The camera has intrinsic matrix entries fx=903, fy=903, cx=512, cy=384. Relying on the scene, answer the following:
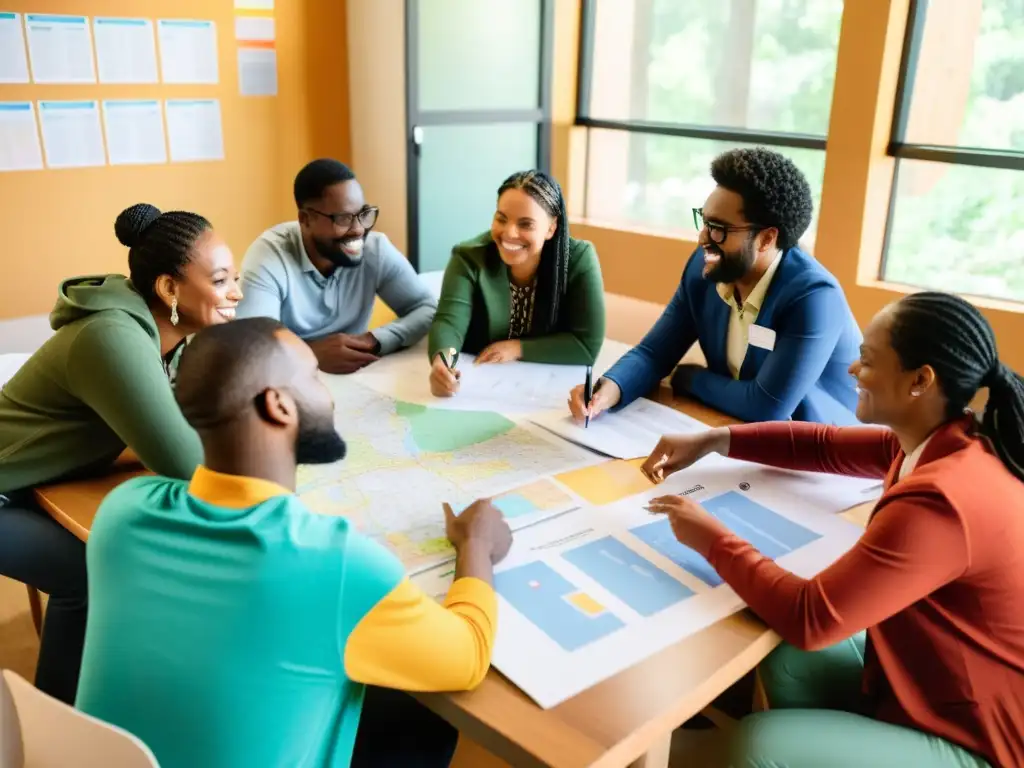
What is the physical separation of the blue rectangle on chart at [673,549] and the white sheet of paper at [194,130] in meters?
3.17

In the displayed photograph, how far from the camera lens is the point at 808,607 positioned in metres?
1.15

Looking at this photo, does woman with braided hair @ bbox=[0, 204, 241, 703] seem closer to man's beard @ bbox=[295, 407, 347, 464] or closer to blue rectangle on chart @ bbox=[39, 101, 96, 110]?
man's beard @ bbox=[295, 407, 347, 464]

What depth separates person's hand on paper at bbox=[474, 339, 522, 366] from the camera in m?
2.26

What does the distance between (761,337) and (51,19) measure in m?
2.96

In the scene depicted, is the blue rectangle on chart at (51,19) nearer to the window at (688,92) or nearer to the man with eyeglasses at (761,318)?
the window at (688,92)

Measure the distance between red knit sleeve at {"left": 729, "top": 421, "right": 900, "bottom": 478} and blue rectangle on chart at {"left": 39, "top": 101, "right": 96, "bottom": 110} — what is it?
9.98 feet

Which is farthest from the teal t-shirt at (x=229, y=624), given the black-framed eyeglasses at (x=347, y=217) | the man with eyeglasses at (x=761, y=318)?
the black-framed eyeglasses at (x=347, y=217)

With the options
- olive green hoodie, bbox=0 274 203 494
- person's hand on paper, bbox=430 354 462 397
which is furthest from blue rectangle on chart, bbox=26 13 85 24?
person's hand on paper, bbox=430 354 462 397

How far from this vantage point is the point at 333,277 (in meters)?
2.50

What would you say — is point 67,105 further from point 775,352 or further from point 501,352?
point 775,352

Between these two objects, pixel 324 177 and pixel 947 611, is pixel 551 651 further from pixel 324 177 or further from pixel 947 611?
pixel 324 177

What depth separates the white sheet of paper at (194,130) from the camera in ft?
12.5

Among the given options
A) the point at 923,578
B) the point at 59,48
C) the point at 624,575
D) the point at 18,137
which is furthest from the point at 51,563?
the point at 59,48

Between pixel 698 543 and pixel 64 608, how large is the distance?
1.20 m
